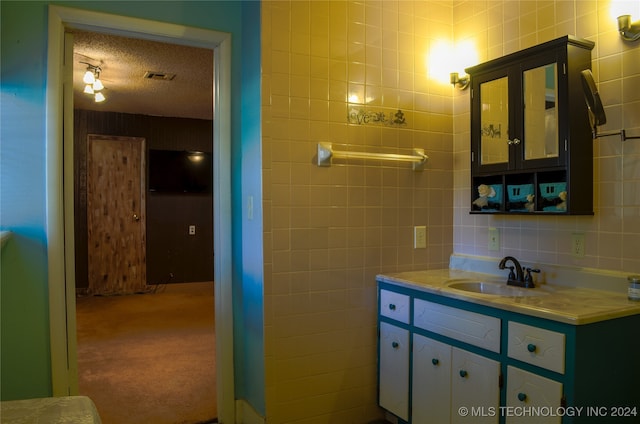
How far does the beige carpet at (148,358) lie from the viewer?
105 inches

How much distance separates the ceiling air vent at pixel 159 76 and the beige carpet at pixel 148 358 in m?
2.49

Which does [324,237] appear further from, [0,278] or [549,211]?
[0,278]

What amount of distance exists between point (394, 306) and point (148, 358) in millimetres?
2277

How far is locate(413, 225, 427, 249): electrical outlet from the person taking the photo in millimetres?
2574

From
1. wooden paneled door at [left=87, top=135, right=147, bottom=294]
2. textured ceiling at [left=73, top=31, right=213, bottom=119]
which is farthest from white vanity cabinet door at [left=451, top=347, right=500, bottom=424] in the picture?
wooden paneled door at [left=87, top=135, right=147, bottom=294]

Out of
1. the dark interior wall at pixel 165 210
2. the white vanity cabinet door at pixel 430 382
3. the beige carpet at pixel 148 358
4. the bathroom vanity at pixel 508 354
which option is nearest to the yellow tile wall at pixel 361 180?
the bathroom vanity at pixel 508 354

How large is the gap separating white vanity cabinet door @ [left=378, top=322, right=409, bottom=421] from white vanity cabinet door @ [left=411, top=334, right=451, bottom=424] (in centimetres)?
6

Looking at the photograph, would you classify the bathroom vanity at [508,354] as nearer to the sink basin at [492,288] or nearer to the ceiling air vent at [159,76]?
the sink basin at [492,288]

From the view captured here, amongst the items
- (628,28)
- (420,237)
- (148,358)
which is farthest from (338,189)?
(148,358)

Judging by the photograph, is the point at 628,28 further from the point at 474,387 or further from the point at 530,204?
the point at 474,387

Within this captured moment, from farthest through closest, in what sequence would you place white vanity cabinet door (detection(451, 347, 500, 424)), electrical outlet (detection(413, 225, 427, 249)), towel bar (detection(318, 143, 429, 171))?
1. electrical outlet (detection(413, 225, 427, 249))
2. towel bar (detection(318, 143, 429, 171))
3. white vanity cabinet door (detection(451, 347, 500, 424))

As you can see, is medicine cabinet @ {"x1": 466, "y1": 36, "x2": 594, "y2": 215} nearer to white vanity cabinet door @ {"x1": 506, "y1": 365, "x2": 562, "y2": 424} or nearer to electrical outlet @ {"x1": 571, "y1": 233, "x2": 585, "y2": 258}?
electrical outlet @ {"x1": 571, "y1": 233, "x2": 585, "y2": 258}

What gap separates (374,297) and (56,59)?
2.02 m

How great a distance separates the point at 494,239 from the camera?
7.98 feet
